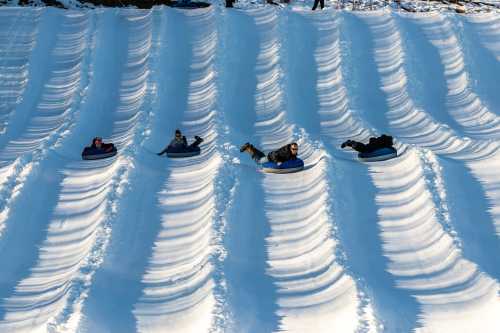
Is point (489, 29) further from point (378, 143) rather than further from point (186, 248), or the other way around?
point (186, 248)

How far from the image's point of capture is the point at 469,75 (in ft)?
54.1

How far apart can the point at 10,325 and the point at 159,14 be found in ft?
41.5

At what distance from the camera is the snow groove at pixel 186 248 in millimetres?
8508

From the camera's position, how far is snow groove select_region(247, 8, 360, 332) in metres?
8.31

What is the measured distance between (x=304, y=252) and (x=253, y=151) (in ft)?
10.7

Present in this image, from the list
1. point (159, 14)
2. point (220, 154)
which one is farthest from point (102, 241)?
point (159, 14)

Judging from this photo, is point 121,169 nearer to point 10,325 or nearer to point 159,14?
point 10,325

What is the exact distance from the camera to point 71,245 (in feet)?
33.9

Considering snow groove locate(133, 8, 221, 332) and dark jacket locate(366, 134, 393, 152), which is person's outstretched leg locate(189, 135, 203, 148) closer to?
snow groove locate(133, 8, 221, 332)

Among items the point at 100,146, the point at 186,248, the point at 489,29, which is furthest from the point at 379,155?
the point at 489,29

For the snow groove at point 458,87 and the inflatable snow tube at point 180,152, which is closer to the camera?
the inflatable snow tube at point 180,152

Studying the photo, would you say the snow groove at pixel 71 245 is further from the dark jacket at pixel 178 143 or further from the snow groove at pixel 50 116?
the dark jacket at pixel 178 143

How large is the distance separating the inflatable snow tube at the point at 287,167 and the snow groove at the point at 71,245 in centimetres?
204

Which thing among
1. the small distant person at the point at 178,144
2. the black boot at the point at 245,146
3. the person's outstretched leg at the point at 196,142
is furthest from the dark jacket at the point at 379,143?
the small distant person at the point at 178,144
